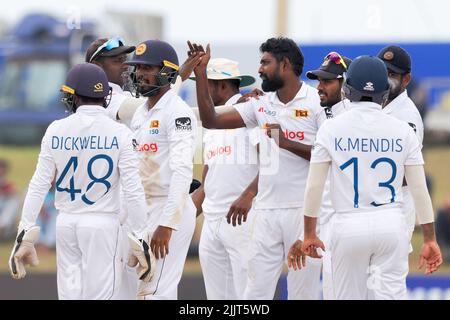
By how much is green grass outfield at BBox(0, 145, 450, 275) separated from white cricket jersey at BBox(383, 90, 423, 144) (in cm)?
517

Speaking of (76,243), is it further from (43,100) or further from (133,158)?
(43,100)

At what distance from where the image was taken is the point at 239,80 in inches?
436

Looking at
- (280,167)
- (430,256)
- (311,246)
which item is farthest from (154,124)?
(430,256)

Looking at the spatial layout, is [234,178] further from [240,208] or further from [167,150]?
[167,150]

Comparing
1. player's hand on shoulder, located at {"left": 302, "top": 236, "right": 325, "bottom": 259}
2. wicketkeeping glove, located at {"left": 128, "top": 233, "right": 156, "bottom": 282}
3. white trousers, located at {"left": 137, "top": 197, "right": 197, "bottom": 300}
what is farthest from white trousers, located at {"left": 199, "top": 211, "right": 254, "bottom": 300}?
player's hand on shoulder, located at {"left": 302, "top": 236, "right": 325, "bottom": 259}

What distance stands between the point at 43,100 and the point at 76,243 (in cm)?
1719

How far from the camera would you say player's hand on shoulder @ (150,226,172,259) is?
30.1 ft

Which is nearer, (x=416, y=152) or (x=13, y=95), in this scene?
(x=416, y=152)

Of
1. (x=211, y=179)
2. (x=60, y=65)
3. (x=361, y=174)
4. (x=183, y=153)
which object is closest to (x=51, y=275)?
(x=211, y=179)

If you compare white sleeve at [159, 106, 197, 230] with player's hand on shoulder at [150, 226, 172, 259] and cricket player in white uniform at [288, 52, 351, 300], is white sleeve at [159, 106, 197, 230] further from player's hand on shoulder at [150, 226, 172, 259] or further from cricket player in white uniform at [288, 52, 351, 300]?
cricket player in white uniform at [288, 52, 351, 300]

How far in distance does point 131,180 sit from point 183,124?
2.52ft

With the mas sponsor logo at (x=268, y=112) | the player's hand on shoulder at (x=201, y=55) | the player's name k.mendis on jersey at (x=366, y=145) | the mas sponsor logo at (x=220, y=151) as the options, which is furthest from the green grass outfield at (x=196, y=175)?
the player's name k.mendis on jersey at (x=366, y=145)

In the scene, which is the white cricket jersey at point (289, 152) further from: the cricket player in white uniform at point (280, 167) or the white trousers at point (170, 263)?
the white trousers at point (170, 263)
